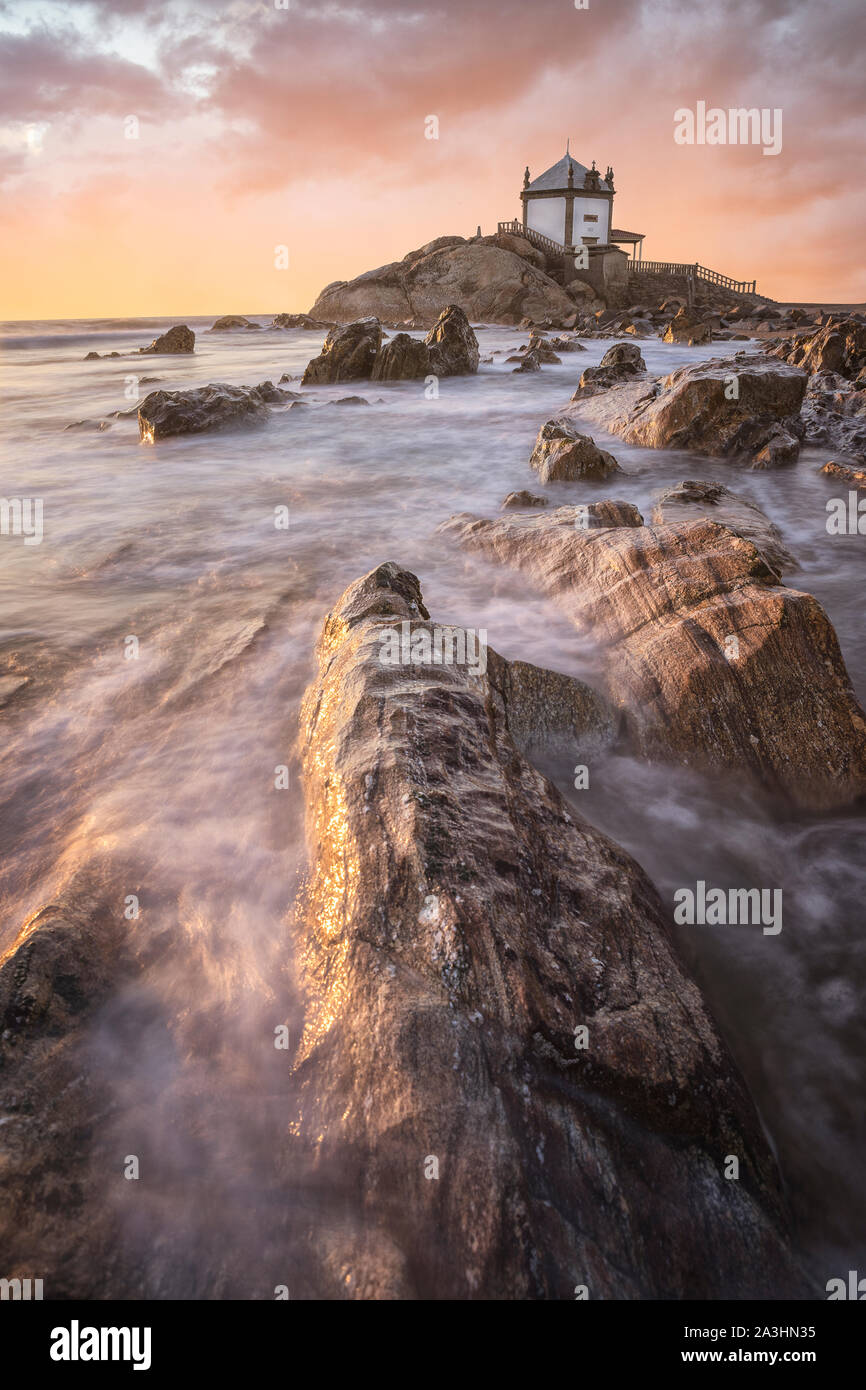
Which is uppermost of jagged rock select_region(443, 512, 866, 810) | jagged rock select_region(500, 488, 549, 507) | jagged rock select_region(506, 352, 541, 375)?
jagged rock select_region(506, 352, 541, 375)

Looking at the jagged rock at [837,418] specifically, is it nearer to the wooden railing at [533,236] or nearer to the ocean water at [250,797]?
the ocean water at [250,797]

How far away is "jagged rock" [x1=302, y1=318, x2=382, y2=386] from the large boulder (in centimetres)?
2880

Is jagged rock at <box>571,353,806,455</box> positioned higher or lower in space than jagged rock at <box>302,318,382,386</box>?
lower

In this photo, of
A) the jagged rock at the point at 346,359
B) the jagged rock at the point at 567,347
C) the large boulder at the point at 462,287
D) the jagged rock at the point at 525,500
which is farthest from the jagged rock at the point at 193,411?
the large boulder at the point at 462,287

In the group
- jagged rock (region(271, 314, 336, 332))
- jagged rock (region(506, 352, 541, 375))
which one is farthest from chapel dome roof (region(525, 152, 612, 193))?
jagged rock (region(506, 352, 541, 375))

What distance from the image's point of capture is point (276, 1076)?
229cm

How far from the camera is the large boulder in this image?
46844 mm

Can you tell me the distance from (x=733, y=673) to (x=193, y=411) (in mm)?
12778

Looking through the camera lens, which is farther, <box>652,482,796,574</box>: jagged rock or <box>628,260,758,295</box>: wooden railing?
<box>628,260,758,295</box>: wooden railing

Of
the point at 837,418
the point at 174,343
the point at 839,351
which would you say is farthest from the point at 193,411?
the point at 174,343

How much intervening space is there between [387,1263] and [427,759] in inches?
62.8

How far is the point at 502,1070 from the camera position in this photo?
2.00 m

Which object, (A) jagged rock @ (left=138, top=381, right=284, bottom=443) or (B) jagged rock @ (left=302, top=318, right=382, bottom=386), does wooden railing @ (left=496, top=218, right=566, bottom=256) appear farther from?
(A) jagged rock @ (left=138, top=381, right=284, bottom=443)

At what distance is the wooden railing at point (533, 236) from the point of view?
5038cm
